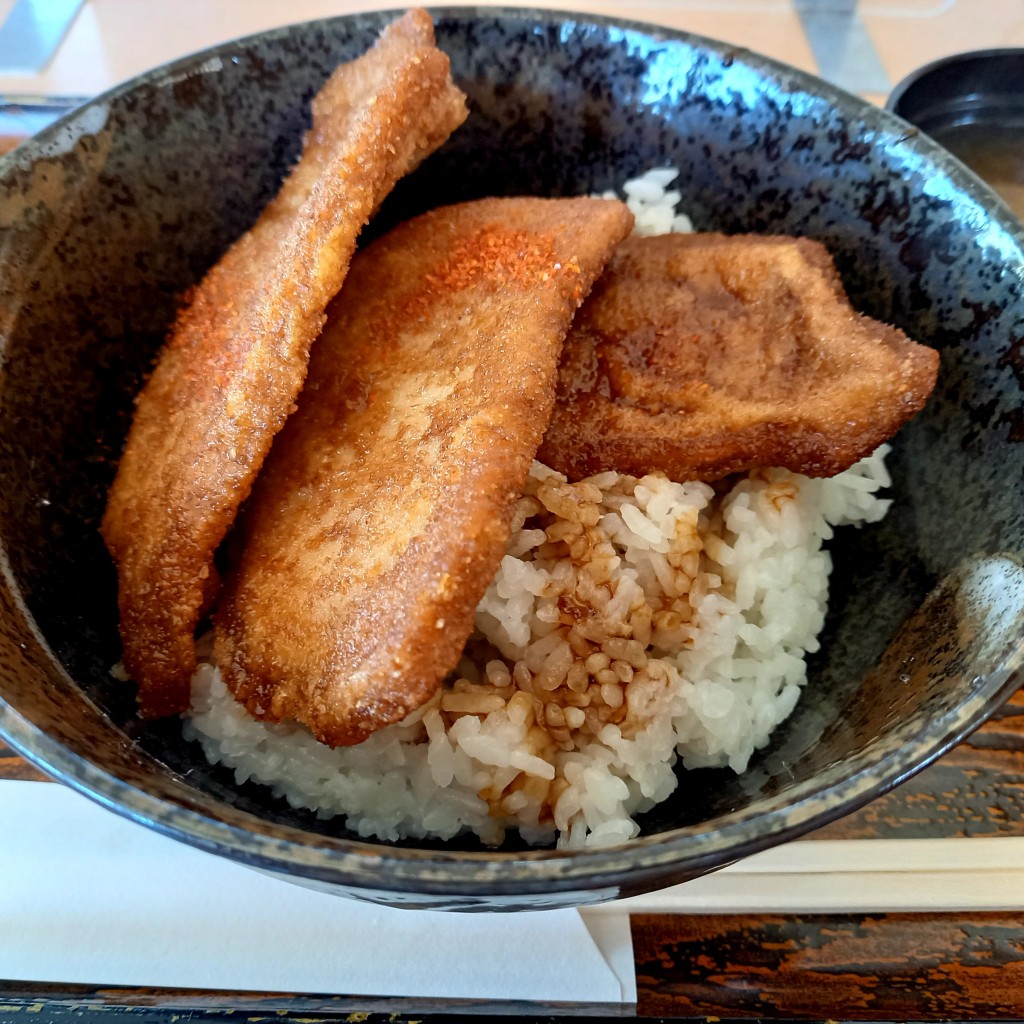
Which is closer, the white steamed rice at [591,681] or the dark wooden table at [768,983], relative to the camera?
the dark wooden table at [768,983]

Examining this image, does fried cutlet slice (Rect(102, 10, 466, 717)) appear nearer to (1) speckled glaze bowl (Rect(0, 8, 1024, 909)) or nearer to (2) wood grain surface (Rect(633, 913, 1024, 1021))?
(1) speckled glaze bowl (Rect(0, 8, 1024, 909))

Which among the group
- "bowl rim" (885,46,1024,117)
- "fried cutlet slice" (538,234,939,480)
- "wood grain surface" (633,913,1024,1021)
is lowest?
"wood grain surface" (633,913,1024,1021)

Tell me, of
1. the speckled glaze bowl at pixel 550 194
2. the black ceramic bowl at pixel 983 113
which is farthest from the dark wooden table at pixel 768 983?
the black ceramic bowl at pixel 983 113

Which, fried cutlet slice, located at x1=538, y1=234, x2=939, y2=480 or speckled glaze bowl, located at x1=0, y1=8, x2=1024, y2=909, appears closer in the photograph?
speckled glaze bowl, located at x1=0, y1=8, x2=1024, y2=909

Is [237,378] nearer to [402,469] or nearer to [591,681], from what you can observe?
[402,469]

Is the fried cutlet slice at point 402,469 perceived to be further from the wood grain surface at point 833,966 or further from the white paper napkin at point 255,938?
the wood grain surface at point 833,966

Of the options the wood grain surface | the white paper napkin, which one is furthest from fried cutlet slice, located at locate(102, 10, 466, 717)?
A: the wood grain surface

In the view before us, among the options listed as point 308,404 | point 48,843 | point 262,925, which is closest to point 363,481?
point 308,404
